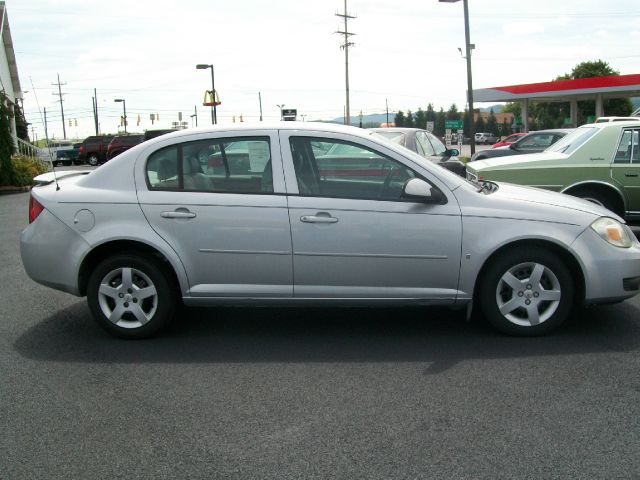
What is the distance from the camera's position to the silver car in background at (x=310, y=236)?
5250 mm

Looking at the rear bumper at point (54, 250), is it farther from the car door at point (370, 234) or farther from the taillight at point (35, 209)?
the car door at point (370, 234)

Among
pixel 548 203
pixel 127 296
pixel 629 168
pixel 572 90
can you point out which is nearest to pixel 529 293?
pixel 548 203

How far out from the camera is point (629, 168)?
9.16 m

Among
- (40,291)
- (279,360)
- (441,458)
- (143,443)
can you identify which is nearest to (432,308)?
(279,360)

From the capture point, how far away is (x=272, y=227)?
5.27 metres

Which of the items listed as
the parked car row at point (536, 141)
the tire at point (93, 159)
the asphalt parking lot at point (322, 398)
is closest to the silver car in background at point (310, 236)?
the asphalt parking lot at point (322, 398)

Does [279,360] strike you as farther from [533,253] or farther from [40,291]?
[40,291]

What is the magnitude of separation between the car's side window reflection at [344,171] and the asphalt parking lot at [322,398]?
3.81ft

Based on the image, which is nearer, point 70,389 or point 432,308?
point 70,389

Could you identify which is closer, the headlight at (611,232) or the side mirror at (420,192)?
the side mirror at (420,192)

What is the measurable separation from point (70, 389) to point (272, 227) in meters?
1.81

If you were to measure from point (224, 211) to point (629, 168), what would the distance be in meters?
6.19

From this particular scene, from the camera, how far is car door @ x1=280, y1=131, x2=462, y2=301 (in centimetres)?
523

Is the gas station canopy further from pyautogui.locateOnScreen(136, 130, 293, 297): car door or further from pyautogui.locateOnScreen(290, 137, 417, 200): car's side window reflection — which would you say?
pyautogui.locateOnScreen(136, 130, 293, 297): car door
